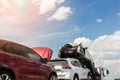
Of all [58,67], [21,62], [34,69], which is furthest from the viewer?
[58,67]

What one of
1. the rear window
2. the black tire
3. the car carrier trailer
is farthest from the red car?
the car carrier trailer

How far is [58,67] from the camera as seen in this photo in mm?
20641

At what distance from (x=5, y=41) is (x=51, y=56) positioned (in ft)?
31.8

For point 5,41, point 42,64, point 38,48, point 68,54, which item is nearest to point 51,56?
point 38,48

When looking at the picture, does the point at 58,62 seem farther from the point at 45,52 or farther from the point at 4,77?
the point at 4,77

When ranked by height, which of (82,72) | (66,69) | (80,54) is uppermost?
(80,54)

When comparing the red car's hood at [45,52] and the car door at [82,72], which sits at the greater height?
the red car's hood at [45,52]

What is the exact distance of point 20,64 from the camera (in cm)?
1284

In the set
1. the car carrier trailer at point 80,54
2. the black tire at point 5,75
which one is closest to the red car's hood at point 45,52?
the car carrier trailer at point 80,54

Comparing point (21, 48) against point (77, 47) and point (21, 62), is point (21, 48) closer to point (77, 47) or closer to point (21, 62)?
point (21, 62)

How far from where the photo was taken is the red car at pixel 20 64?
12.1 meters

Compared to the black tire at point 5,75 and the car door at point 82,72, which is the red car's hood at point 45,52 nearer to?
the car door at point 82,72

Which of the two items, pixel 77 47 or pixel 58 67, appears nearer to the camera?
pixel 58 67

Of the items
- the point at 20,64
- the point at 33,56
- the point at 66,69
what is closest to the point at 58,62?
the point at 66,69
